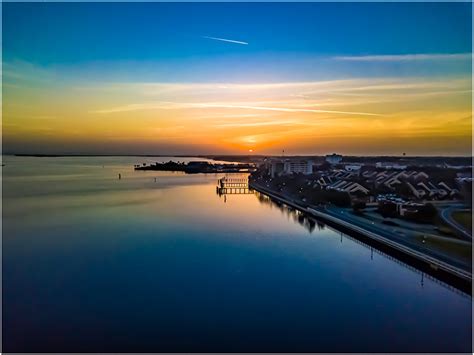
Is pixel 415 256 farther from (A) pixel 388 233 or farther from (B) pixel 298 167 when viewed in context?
(B) pixel 298 167

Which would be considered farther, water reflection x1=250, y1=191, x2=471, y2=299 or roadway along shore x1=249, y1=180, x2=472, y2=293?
water reflection x1=250, y1=191, x2=471, y2=299

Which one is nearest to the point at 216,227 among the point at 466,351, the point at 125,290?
the point at 125,290

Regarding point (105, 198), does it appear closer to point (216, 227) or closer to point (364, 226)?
point (216, 227)

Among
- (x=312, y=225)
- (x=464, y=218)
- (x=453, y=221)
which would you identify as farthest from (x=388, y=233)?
(x=312, y=225)

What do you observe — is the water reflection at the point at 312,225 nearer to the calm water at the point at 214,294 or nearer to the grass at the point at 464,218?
the calm water at the point at 214,294

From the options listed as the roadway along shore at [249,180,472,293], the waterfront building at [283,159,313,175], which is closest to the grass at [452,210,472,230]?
the roadway along shore at [249,180,472,293]

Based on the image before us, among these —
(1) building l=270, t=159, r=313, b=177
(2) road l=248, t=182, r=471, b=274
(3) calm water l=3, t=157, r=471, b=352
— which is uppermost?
(1) building l=270, t=159, r=313, b=177

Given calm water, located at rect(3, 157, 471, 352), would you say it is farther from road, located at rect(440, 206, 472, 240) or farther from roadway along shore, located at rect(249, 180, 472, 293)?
road, located at rect(440, 206, 472, 240)
